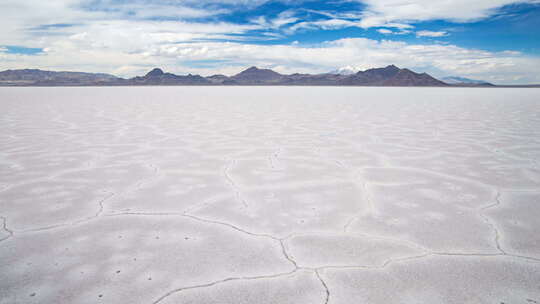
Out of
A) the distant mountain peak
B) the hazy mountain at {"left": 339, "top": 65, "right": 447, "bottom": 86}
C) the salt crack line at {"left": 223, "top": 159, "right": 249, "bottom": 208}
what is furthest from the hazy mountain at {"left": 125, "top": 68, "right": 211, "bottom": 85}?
the salt crack line at {"left": 223, "top": 159, "right": 249, "bottom": 208}

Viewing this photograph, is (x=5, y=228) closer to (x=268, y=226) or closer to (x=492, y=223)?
(x=268, y=226)

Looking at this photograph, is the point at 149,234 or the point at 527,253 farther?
the point at 149,234

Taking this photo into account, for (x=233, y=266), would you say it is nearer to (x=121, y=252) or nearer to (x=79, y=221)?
(x=121, y=252)

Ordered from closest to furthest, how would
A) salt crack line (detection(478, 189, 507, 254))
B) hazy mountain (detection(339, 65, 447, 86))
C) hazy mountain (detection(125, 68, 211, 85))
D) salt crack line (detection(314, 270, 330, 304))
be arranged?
salt crack line (detection(314, 270, 330, 304)) < salt crack line (detection(478, 189, 507, 254)) < hazy mountain (detection(339, 65, 447, 86)) < hazy mountain (detection(125, 68, 211, 85))

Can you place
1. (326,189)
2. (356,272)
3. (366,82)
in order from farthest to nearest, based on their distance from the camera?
(366,82), (326,189), (356,272)

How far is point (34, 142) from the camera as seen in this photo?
5.35 meters

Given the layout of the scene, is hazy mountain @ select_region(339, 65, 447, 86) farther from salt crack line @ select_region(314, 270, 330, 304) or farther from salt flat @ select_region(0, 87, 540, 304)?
salt crack line @ select_region(314, 270, 330, 304)

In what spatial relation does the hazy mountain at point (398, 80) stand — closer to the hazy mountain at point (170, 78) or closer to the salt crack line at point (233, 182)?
the hazy mountain at point (170, 78)

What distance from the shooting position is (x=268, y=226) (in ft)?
7.83

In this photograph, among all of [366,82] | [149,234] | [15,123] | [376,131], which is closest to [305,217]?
[149,234]

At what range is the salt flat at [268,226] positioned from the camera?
169cm

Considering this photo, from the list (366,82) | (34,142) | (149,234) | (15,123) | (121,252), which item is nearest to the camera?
(121,252)

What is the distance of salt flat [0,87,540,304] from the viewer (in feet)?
5.55

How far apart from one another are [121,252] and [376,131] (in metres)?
5.93
